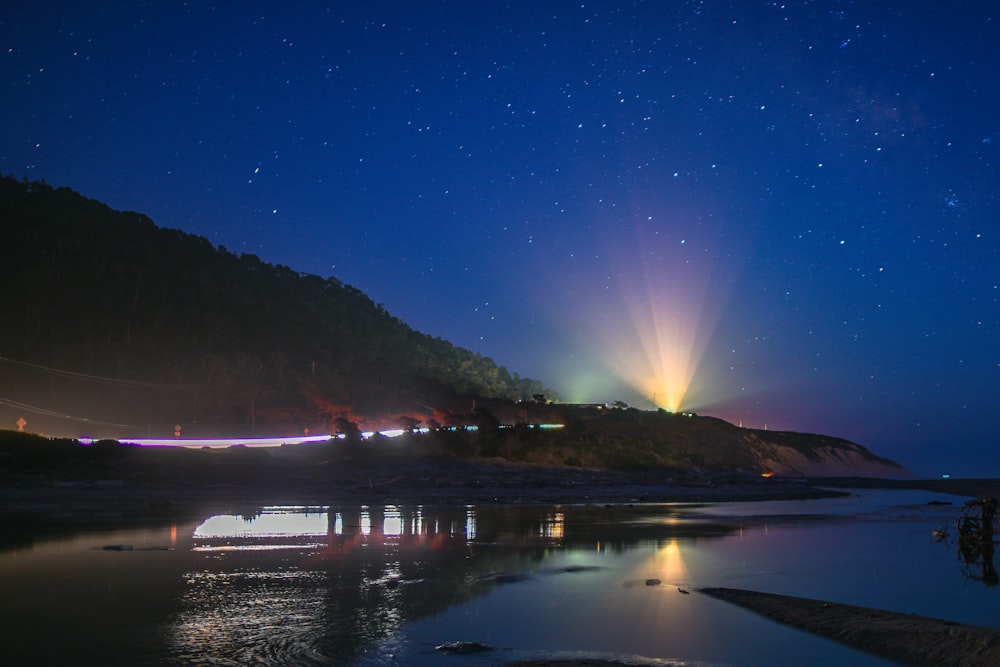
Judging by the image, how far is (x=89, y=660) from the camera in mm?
11445

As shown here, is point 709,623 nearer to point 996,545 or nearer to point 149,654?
point 149,654

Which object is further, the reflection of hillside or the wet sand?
the reflection of hillside

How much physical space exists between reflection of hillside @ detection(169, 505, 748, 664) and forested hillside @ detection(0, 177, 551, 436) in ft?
229

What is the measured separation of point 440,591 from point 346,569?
13.7 ft

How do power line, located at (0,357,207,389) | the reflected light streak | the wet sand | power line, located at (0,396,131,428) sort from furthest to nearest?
power line, located at (0,357,207,389), power line, located at (0,396,131,428), the reflected light streak, the wet sand

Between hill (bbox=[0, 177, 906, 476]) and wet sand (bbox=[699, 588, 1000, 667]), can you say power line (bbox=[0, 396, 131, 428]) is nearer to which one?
hill (bbox=[0, 177, 906, 476])

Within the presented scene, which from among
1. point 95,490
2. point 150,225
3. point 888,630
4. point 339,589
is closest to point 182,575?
point 339,589

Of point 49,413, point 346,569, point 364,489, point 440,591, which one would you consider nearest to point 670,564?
point 440,591

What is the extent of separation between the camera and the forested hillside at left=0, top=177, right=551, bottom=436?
105m

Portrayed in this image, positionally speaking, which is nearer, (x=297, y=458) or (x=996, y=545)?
(x=996, y=545)

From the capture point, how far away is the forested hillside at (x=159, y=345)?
10544 cm

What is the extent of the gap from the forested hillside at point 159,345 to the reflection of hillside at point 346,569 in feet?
229

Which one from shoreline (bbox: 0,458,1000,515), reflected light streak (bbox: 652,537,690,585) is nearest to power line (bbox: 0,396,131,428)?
shoreline (bbox: 0,458,1000,515)

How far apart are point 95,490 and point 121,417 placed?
56242mm
